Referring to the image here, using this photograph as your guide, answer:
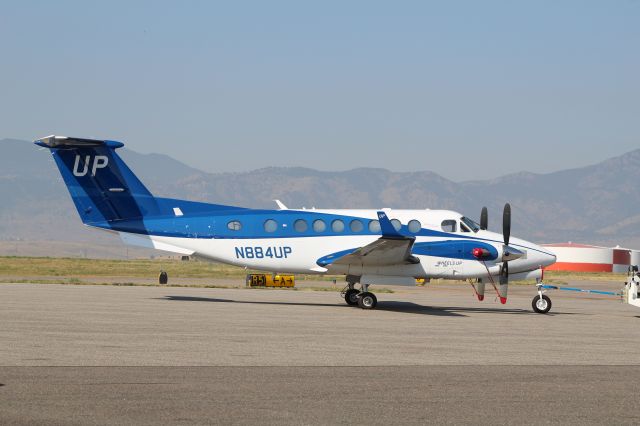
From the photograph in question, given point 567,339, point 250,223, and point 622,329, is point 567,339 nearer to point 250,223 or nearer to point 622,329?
point 622,329

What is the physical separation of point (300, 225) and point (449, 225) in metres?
4.86

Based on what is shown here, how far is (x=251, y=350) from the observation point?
1800 cm

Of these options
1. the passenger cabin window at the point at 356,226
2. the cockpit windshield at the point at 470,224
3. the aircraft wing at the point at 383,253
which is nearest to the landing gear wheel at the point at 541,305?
the cockpit windshield at the point at 470,224

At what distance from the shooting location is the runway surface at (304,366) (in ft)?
39.6

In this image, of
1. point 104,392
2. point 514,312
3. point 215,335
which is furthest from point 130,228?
point 104,392

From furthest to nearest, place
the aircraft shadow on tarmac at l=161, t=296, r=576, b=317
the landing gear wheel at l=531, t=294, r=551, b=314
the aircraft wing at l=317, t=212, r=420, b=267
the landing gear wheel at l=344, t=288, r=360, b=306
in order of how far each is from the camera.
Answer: the landing gear wheel at l=344, t=288, r=360, b=306 → the landing gear wheel at l=531, t=294, r=551, b=314 → the aircraft shadow on tarmac at l=161, t=296, r=576, b=317 → the aircraft wing at l=317, t=212, r=420, b=267

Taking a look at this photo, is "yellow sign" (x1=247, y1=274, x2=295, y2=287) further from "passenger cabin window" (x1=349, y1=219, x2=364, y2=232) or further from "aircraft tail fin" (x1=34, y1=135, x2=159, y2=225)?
"aircraft tail fin" (x1=34, y1=135, x2=159, y2=225)

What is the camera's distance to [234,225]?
1197 inches

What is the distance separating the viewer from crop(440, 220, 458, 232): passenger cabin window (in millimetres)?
30469

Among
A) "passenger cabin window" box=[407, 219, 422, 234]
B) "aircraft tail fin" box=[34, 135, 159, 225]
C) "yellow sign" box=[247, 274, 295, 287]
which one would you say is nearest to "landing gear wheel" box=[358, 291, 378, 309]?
"passenger cabin window" box=[407, 219, 422, 234]

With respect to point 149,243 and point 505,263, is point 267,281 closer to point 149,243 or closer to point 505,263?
point 149,243

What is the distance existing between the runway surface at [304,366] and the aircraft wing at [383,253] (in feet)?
6.10

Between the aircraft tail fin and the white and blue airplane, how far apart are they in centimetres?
3

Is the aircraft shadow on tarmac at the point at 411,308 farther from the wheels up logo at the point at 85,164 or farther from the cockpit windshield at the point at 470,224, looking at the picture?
the wheels up logo at the point at 85,164
